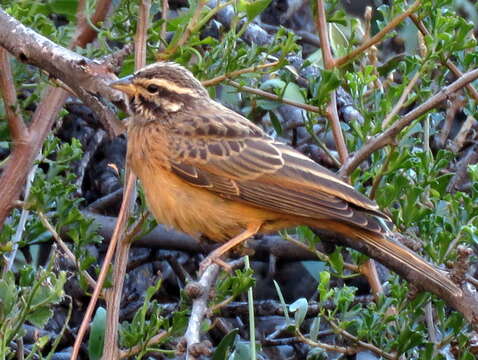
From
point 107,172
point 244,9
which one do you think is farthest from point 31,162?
point 107,172

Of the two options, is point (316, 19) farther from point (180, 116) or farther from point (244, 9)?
point (180, 116)

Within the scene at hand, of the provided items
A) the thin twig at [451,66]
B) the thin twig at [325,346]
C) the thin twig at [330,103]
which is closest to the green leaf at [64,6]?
the thin twig at [330,103]

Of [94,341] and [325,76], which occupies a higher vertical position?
[325,76]

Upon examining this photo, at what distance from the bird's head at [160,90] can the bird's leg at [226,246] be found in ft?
2.44

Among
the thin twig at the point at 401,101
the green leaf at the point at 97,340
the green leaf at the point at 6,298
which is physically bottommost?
the green leaf at the point at 97,340

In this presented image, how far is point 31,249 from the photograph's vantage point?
19.3 feet

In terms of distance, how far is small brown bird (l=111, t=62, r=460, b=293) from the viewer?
15.3ft

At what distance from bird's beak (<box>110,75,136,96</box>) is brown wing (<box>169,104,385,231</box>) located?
0.37 meters

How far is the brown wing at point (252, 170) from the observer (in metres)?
4.70

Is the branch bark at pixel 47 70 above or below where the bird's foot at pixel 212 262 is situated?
above

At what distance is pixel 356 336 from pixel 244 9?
160 centimetres

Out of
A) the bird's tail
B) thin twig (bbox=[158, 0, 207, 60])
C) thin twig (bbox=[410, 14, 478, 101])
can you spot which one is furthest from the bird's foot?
thin twig (bbox=[410, 14, 478, 101])

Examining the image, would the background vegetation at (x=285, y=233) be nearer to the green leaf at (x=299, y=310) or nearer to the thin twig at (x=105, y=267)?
the green leaf at (x=299, y=310)

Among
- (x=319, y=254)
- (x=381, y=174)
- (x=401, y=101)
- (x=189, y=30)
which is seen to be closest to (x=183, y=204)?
(x=319, y=254)
